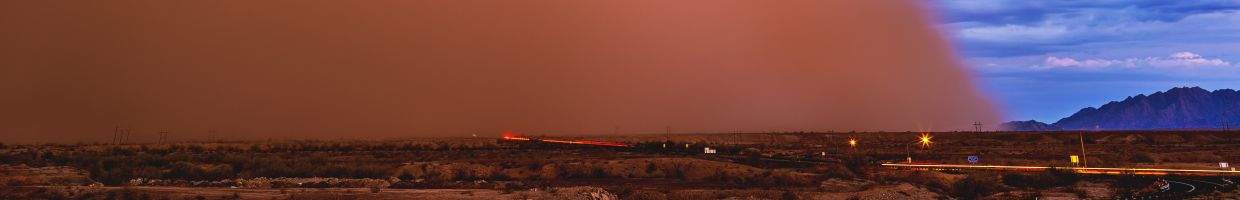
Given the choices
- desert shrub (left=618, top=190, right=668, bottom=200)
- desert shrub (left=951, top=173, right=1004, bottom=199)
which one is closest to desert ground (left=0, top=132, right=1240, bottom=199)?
desert shrub (left=951, top=173, right=1004, bottom=199)

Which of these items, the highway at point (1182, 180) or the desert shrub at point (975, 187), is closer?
the highway at point (1182, 180)

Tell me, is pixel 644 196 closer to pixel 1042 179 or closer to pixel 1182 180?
pixel 1042 179

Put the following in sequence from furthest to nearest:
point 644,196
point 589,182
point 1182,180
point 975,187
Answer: point 589,182
point 1182,180
point 975,187
point 644,196

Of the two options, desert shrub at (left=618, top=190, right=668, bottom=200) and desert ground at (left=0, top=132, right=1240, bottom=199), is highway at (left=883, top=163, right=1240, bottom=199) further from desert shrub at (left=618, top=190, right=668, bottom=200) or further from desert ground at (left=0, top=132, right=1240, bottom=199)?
desert shrub at (left=618, top=190, right=668, bottom=200)

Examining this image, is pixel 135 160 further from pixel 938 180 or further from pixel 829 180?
pixel 938 180

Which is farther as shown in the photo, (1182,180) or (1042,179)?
(1182,180)

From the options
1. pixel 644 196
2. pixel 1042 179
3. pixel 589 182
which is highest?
pixel 1042 179

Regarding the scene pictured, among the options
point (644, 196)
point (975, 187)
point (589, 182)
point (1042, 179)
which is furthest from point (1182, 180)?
point (589, 182)

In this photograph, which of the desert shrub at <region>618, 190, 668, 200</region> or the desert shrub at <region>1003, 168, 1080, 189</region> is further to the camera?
the desert shrub at <region>1003, 168, 1080, 189</region>

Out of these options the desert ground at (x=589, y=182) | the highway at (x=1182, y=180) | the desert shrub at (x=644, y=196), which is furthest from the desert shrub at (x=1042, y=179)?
the desert shrub at (x=644, y=196)

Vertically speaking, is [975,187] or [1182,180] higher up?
[1182,180]

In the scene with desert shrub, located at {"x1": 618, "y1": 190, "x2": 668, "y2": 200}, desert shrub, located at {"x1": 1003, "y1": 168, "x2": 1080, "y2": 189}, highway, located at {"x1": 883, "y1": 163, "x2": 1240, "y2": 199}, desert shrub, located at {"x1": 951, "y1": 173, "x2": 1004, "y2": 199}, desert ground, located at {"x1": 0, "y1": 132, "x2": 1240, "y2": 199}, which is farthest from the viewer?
desert shrub, located at {"x1": 1003, "y1": 168, "x2": 1080, "y2": 189}

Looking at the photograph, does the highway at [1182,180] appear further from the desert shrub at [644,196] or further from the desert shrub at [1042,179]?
the desert shrub at [644,196]

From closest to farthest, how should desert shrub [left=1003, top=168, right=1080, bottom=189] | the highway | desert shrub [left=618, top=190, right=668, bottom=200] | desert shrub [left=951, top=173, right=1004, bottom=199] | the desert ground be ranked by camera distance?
1. desert shrub [left=618, top=190, right=668, bottom=200]
2. the desert ground
3. the highway
4. desert shrub [left=951, top=173, right=1004, bottom=199]
5. desert shrub [left=1003, top=168, right=1080, bottom=189]
